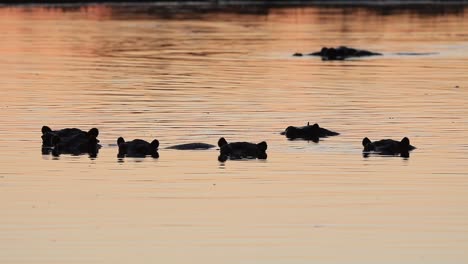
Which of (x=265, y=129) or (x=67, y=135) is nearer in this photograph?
(x=67, y=135)

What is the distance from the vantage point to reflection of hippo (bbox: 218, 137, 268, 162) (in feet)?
90.8

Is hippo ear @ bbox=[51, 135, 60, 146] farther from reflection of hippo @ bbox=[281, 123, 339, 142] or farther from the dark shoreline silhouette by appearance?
the dark shoreline silhouette

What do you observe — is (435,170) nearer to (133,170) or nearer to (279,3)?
(133,170)

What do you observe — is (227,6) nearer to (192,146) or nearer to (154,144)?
(192,146)

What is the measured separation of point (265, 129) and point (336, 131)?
142 centimetres

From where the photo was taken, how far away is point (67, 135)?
2947 centimetres

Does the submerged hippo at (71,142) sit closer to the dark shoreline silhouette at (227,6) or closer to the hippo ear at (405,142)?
the hippo ear at (405,142)

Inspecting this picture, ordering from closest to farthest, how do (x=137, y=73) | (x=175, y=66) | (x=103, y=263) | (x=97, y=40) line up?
(x=103, y=263), (x=137, y=73), (x=175, y=66), (x=97, y=40)

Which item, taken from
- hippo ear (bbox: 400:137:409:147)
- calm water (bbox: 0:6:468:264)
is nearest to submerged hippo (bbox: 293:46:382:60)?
calm water (bbox: 0:6:468:264)

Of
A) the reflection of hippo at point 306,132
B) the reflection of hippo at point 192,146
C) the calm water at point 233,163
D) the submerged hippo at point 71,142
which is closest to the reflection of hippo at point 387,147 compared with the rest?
the calm water at point 233,163

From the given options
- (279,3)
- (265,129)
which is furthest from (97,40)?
(279,3)

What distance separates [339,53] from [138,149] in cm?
3268

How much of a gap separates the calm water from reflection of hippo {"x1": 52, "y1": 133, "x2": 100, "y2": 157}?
0.41m

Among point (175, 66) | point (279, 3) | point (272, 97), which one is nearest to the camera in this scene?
point (272, 97)
